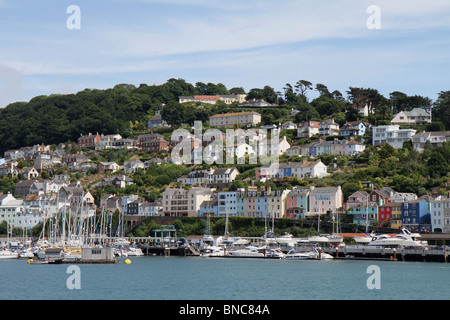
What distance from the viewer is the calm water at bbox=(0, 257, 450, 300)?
1631 inches

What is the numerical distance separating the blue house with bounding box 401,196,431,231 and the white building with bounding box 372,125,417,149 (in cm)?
2444

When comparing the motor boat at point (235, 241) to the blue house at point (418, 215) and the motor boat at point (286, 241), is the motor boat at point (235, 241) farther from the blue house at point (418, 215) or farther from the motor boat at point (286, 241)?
the blue house at point (418, 215)

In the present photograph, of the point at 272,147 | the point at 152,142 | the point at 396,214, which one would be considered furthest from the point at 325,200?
the point at 152,142

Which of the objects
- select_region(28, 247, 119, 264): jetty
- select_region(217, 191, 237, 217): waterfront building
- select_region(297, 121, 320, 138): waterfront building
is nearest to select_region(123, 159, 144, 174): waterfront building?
select_region(217, 191, 237, 217): waterfront building

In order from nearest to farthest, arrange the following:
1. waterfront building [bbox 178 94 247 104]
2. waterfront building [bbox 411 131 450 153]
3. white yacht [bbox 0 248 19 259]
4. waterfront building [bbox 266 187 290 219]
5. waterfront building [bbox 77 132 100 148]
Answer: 1. white yacht [bbox 0 248 19 259]
2. waterfront building [bbox 266 187 290 219]
3. waterfront building [bbox 411 131 450 153]
4. waterfront building [bbox 77 132 100 148]
5. waterfront building [bbox 178 94 247 104]

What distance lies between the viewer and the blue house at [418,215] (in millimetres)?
78438

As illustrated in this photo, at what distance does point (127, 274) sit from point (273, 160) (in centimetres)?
5525

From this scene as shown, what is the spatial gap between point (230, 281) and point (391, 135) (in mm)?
60964

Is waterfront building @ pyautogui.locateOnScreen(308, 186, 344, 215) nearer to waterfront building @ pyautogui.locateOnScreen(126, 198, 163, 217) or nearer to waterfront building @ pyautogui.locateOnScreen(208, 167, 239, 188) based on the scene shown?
waterfront building @ pyautogui.locateOnScreen(208, 167, 239, 188)

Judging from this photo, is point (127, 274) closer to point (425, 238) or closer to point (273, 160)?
point (425, 238)

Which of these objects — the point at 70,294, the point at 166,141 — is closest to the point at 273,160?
the point at 166,141

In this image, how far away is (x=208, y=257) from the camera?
7725 centimetres

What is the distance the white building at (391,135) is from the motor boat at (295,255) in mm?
34593

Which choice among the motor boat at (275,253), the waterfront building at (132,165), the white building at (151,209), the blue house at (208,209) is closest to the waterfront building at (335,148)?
the blue house at (208,209)
